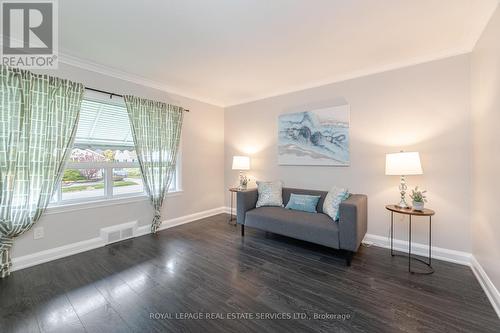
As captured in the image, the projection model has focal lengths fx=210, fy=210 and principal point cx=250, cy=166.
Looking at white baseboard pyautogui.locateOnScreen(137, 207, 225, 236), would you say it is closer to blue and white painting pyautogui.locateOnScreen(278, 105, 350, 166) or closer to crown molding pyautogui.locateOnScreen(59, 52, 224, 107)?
blue and white painting pyautogui.locateOnScreen(278, 105, 350, 166)

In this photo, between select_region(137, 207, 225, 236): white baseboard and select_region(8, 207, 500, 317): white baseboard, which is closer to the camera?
select_region(8, 207, 500, 317): white baseboard

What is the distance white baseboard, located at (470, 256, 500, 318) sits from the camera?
1.71m

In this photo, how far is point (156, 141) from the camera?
138 inches

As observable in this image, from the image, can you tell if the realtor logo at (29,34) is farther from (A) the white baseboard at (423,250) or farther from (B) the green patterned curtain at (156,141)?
(A) the white baseboard at (423,250)

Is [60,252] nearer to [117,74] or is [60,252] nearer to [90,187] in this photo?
[90,187]

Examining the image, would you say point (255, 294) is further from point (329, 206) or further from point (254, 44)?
point (254, 44)

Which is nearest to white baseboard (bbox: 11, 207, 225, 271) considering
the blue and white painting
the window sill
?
the window sill

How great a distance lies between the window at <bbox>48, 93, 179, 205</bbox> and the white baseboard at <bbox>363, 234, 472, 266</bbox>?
372 centimetres

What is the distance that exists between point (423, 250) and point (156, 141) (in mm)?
4123

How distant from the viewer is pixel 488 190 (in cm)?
192

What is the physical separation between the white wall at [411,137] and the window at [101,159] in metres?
2.80

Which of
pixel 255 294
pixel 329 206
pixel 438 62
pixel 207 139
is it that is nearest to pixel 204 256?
pixel 255 294

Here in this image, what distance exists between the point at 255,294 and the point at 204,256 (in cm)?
97

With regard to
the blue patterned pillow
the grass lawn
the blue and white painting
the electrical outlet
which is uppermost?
the blue and white painting
